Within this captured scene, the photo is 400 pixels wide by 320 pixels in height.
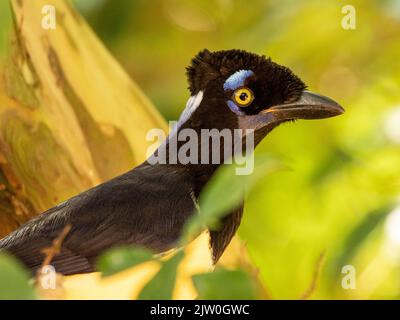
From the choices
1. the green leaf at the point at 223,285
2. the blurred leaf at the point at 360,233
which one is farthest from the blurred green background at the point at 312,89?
the green leaf at the point at 223,285

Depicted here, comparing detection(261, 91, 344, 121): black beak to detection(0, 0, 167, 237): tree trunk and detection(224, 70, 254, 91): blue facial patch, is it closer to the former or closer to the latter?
detection(224, 70, 254, 91): blue facial patch

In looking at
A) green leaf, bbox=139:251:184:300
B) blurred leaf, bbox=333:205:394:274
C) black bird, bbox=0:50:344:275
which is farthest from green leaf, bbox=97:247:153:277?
black bird, bbox=0:50:344:275

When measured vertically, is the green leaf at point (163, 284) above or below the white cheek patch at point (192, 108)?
below

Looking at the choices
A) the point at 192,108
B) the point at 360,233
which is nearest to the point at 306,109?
the point at 192,108

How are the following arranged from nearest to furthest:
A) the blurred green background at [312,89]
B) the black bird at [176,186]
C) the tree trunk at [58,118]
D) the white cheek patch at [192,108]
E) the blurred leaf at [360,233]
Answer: the blurred leaf at [360,233] < the black bird at [176,186] < the white cheek patch at [192,108] < the tree trunk at [58,118] < the blurred green background at [312,89]

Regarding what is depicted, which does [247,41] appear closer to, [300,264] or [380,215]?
[300,264]

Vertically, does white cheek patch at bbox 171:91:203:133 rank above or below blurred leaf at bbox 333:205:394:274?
above

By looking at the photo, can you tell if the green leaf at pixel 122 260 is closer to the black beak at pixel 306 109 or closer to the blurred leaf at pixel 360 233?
the blurred leaf at pixel 360 233
